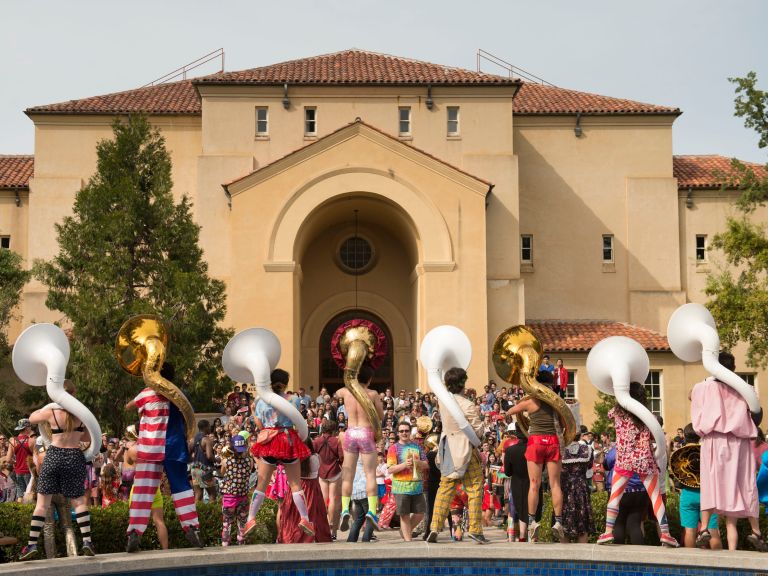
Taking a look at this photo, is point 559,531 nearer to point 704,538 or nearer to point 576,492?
point 576,492

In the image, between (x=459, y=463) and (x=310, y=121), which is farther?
(x=310, y=121)

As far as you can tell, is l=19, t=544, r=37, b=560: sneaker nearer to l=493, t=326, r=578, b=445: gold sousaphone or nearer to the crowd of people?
the crowd of people

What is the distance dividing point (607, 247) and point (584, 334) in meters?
4.54

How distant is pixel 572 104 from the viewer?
4209cm

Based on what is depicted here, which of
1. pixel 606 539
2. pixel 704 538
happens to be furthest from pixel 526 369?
pixel 704 538

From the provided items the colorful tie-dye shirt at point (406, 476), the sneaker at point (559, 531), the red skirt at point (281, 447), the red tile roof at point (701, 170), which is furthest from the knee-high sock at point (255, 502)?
the red tile roof at point (701, 170)

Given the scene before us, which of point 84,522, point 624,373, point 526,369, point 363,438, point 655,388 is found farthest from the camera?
point 655,388

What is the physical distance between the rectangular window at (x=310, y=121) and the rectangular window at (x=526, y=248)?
28.4 feet

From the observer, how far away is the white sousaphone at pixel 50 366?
38.2ft

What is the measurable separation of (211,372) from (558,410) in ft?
58.3

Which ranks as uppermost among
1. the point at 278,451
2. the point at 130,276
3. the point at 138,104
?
the point at 138,104

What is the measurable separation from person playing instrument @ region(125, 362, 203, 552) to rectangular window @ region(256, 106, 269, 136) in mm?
27682

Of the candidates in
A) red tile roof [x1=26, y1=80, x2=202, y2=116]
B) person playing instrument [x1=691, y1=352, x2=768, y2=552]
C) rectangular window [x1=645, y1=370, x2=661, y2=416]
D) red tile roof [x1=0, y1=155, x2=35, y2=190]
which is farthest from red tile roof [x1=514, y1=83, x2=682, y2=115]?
person playing instrument [x1=691, y1=352, x2=768, y2=552]

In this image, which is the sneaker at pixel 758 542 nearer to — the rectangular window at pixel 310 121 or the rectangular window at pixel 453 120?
the rectangular window at pixel 453 120
